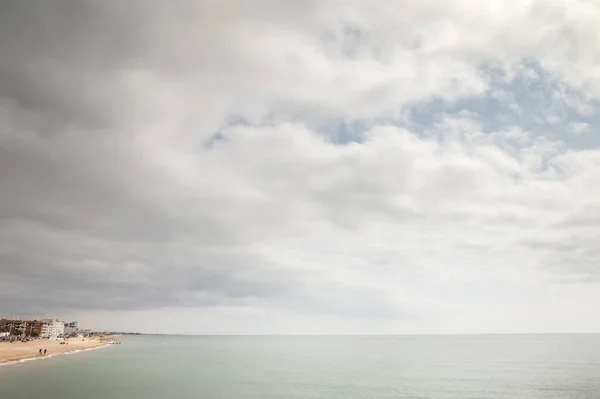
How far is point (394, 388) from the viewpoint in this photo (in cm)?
7512

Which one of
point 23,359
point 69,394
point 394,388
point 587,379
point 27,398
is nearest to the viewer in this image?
point 27,398

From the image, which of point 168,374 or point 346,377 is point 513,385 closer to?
point 346,377

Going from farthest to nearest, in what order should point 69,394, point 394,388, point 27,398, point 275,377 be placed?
point 275,377 → point 394,388 → point 69,394 → point 27,398

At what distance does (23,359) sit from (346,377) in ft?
312

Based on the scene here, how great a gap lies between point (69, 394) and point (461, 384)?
7397 cm

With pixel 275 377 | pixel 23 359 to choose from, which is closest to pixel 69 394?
pixel 275 377

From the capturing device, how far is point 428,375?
96812mm

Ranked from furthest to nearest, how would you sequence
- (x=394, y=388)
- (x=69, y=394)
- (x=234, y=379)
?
(x=234, y=379) → (x=394, y=388) → (x=69, y=394)

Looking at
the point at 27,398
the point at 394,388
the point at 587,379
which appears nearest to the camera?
the point at 27,398

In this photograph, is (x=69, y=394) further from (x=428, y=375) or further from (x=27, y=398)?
(x=428, y=375)

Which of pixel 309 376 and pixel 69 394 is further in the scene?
pixel 309 376

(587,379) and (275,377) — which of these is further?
(275,377)

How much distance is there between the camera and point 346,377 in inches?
3666

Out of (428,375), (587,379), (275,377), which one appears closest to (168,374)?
(275,377)
